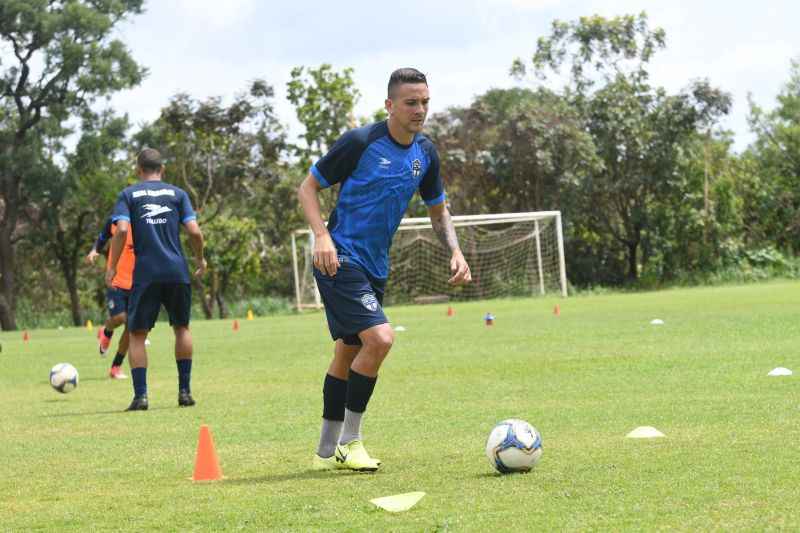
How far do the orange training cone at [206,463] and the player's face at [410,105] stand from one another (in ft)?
6.26

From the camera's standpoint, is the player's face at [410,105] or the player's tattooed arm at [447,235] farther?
the player's tattooed arm at [447,235]

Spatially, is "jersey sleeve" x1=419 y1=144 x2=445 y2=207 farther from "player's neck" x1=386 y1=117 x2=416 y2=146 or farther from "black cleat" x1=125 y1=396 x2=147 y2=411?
"black cleat" x1=125 y1=396 x2=147 y2=411

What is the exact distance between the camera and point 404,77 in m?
7.00

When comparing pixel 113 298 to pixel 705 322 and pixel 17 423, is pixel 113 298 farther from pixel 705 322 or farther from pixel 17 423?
pixel 705 322

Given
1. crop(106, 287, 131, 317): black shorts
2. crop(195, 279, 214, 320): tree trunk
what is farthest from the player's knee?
crop(195, 279, 214, 320): tree trunk

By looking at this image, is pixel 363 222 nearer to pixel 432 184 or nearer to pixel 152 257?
pixel 432 184

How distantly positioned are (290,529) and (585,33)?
4588cm

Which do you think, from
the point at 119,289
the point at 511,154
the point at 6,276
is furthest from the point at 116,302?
the point at 511,154

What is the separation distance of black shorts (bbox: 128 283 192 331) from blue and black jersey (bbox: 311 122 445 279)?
4.28 m

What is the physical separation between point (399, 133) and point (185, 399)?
486 cm

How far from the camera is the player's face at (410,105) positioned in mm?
6969

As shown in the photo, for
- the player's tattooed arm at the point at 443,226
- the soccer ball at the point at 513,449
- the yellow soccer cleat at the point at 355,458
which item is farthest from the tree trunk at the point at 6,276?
the soccer ball at the point at 513,449

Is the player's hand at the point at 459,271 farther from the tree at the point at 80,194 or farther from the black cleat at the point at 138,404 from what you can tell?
the tree at the point at 80,194

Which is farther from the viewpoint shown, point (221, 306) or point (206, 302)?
point (206, 302)
